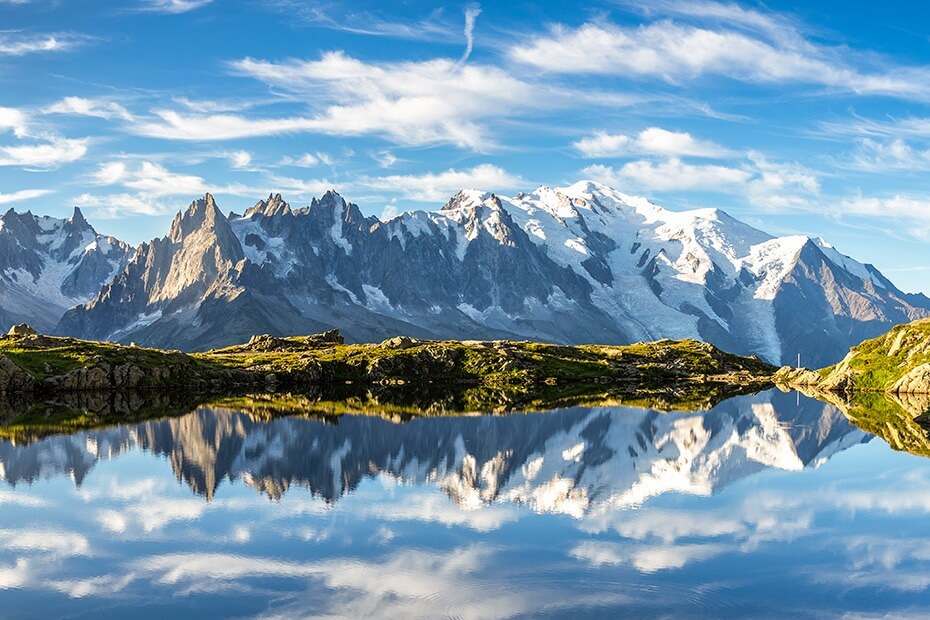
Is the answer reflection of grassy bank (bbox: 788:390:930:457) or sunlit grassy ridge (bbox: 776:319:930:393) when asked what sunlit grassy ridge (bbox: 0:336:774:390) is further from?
reflection of grassy bank (bbox: 788:390:930:457)

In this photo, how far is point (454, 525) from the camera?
54.3 meters

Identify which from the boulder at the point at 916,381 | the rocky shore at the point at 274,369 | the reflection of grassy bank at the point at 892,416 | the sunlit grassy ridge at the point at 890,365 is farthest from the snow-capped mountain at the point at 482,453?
the rocky shore at the point at 274,369

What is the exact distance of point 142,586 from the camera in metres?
42.2

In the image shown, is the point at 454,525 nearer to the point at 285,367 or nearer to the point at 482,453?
the point at 482,453

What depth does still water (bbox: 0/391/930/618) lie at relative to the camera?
40625 millimetres

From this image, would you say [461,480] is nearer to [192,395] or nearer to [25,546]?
[25,546]

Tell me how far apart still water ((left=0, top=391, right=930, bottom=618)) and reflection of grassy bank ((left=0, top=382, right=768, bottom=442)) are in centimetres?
1372

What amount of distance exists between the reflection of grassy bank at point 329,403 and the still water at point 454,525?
13720 millimetres

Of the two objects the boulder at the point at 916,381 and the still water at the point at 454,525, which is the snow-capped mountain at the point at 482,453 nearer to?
the still water at the point at 454,525

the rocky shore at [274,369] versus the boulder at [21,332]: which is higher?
the boulder at [21,332]

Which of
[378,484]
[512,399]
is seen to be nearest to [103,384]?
[512,399]

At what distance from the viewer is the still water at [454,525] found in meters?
40.6

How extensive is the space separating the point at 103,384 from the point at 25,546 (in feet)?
360

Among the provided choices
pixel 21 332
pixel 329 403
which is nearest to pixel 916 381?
pixel 329 403
